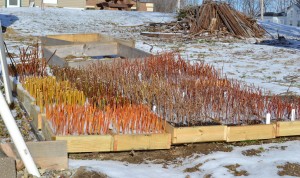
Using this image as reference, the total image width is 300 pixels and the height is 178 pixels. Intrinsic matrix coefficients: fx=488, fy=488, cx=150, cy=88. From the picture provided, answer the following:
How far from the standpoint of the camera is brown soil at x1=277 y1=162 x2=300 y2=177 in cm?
483

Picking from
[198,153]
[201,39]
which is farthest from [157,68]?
[201,39]

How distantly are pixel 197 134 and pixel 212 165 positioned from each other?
2.05 feet

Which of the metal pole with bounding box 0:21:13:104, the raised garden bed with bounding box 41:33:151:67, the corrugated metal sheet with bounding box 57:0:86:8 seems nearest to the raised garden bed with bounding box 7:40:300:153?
the metal pole with bounding box 0:21:13:104

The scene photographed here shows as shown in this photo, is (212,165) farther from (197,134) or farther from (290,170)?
(290,170)

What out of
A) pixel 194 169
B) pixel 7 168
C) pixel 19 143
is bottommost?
pixel 194 169

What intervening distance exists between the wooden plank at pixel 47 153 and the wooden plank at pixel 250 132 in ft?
6.61

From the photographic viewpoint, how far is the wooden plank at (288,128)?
5.99 m

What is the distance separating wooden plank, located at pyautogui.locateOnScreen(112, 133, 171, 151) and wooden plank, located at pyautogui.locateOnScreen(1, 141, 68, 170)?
669 millimetres

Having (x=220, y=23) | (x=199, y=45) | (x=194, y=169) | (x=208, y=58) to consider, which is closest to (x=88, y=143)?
(x=194, y=169)

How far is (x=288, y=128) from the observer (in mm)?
6035

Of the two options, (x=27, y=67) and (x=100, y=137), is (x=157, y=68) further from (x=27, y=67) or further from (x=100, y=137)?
(x=100, y=137)

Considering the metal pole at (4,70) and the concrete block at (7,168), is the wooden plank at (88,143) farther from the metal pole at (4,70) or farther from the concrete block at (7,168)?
the metal pole at (4,70)

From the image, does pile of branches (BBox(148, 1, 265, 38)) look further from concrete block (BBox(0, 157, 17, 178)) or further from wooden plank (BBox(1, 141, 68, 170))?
concrete block (BBox(0, 157, 17, 178))

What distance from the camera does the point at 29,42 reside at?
15984mm
